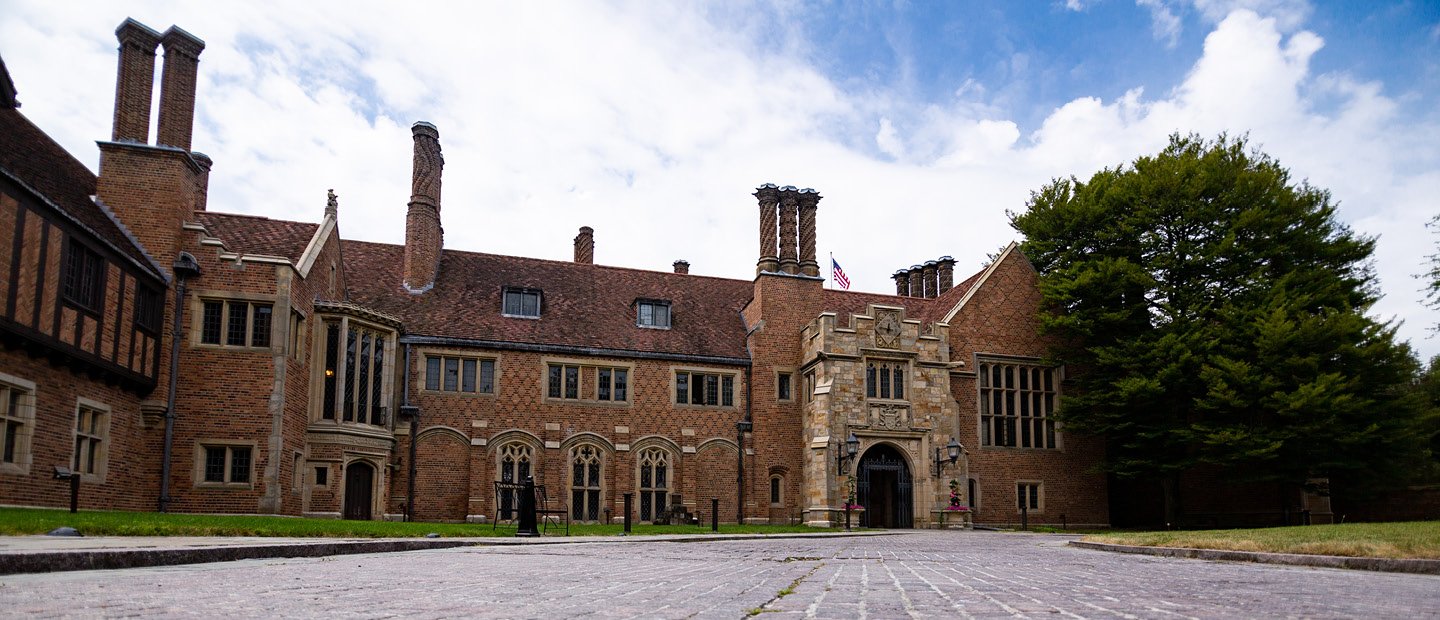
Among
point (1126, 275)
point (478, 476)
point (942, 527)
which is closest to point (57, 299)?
point (478, 476)

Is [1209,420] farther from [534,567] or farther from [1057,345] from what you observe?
[534,567]

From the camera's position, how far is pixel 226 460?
911 inches

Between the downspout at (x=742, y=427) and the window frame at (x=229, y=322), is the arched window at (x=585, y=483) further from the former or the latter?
the window frame at (x=229, y=322)

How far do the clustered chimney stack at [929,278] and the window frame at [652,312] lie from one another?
13.1m

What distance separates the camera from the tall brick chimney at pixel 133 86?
2405 centimetres

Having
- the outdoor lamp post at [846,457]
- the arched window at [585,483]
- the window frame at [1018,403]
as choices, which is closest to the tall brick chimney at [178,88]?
the arched window at [585,483]

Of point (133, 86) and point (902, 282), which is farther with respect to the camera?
point (902, 282)

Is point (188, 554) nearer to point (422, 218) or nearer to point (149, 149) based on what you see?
point (149, 149)

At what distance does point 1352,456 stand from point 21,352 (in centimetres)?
3319

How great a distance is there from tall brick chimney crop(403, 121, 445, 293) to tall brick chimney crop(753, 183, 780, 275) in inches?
407

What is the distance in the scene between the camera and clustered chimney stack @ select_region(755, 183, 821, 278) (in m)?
34.8

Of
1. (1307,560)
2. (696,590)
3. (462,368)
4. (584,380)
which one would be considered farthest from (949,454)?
(696,590)

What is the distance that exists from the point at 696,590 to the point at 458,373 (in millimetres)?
24304

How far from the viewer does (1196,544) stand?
13.9m
